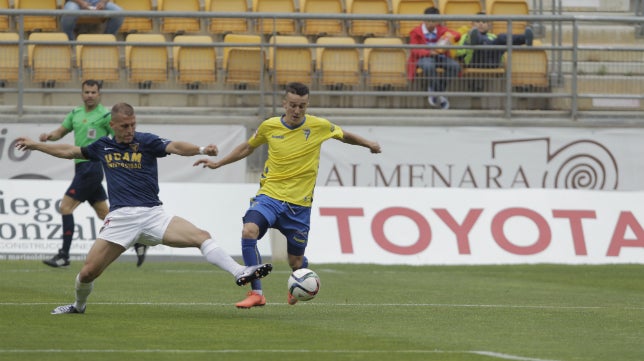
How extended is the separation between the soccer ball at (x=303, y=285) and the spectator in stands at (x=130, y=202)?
654mm

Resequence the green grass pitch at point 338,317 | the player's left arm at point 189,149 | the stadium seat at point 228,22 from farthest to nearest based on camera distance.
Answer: the stadium seat at point 228,22 < the player's left arm at point 189,149 < the green grass pitch at point 338,317

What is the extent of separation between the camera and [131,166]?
12.3 metres

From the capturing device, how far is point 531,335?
36.5ft

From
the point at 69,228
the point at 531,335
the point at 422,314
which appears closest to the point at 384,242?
the point at 69,228

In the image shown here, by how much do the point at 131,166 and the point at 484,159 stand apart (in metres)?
11.2

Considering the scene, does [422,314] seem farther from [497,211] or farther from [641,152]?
[641,152]

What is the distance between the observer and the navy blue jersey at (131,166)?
→ 12.3 m

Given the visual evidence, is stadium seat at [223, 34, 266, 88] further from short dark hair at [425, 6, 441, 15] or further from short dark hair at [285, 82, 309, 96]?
short dark hair at [285, 82, 309, 96]

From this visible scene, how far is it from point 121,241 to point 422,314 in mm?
2954

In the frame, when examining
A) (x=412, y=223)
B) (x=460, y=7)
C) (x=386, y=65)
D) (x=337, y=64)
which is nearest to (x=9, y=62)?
(x=337, y=64)

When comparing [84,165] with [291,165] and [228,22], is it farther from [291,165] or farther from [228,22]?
[291,165]

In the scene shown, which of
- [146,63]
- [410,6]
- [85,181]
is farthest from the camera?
[410,6]

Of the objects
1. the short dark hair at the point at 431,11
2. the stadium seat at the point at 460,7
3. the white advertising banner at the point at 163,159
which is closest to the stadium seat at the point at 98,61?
the white advertising banner at the point at 163,159

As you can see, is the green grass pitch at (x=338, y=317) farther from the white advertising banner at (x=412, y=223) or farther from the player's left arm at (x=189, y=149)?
the player's left arm at (x=189, y=149)
